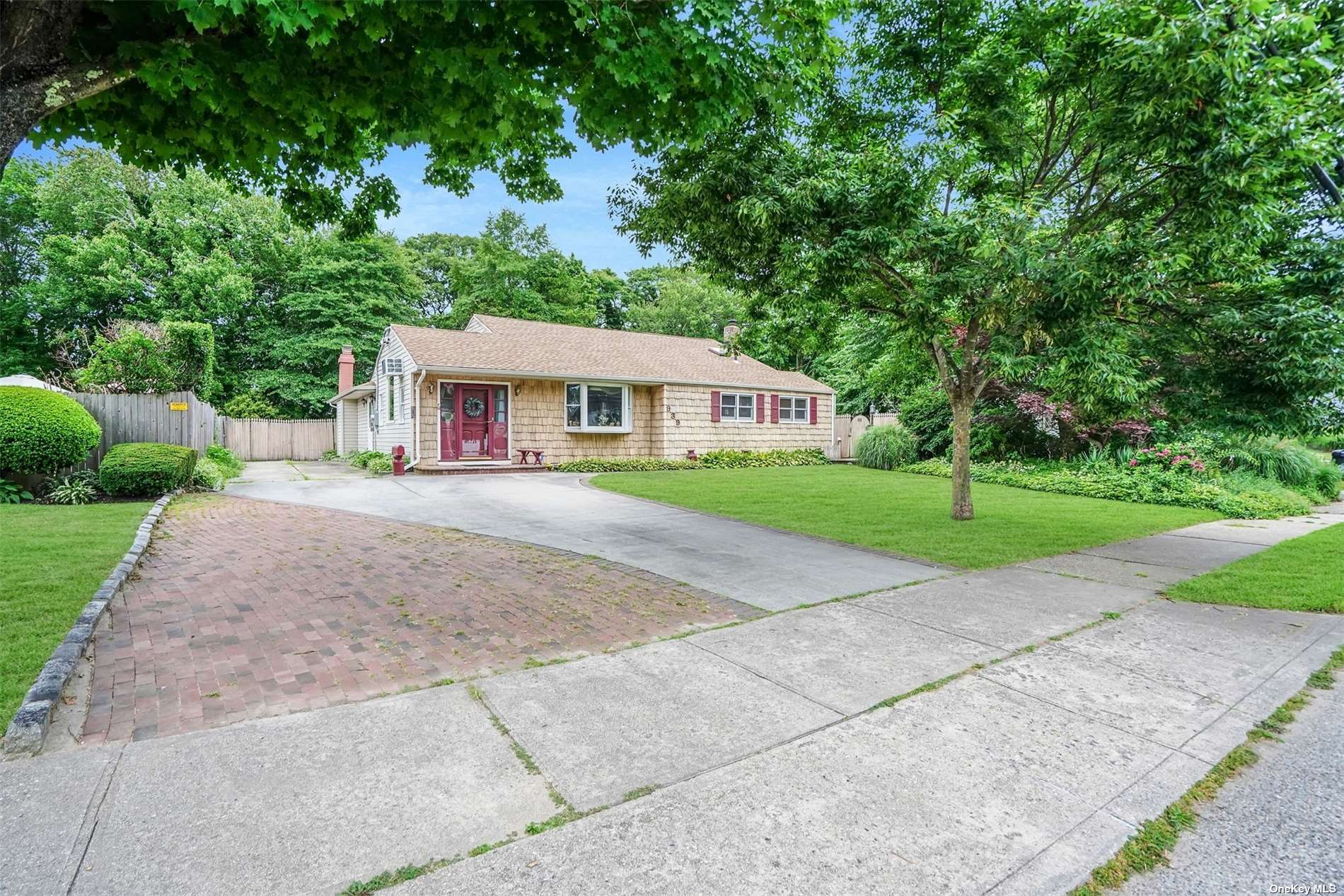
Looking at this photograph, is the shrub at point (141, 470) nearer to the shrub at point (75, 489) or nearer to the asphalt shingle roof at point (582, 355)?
the shrub at point (75, 489)

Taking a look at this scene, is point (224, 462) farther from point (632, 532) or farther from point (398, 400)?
point (632, 532)

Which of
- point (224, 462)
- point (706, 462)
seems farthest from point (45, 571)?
point (706, 462)

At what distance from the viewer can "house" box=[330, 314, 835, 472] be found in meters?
15.7

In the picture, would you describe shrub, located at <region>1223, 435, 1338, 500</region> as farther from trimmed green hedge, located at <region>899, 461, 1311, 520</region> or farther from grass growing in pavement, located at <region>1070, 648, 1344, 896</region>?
grass growing in pavement, located at <region>1070, 648, 1344, 896</region>

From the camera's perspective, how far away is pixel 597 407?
1770cm

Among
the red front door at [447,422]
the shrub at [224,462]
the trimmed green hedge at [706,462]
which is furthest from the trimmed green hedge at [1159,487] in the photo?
the shrub at [224,462]

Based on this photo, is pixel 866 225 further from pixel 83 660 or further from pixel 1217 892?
pixel 83 660

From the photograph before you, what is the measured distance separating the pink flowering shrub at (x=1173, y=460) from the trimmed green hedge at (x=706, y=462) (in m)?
8.91

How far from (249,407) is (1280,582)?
96.9ft

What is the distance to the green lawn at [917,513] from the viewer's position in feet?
23.2

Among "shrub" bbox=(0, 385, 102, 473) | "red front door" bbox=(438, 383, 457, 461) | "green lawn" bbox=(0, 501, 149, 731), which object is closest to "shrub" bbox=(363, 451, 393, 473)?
"red front door" bbox=(438, 383, 457, 461)

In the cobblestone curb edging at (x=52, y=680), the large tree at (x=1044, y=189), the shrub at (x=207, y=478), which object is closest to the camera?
the cobblestone curb edging at (x=52, y=680)

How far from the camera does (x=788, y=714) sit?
9.46 ft

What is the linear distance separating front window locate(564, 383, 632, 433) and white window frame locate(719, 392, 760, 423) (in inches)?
131
